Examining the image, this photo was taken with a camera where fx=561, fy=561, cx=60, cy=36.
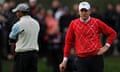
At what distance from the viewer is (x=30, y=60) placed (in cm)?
1388

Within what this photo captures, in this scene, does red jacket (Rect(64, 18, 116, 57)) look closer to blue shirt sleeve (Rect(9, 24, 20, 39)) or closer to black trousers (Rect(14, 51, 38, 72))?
blue shirt sleeve (Rect(9, 24, 20, 39))

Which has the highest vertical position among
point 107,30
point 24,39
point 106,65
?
point 107,30

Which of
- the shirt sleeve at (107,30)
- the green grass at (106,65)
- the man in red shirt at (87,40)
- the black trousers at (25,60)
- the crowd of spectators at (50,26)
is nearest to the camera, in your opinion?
the man in red shirt at (87,40)

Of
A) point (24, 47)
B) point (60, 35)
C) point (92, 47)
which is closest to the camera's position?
point (92, 47)

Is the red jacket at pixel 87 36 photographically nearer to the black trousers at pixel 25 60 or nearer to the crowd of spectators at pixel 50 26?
the black trousers at pixel 25 60

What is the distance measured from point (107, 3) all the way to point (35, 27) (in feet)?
34.8

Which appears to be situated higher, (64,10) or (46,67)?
(64,10)

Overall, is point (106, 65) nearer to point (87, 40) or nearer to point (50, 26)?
point (50, 26)

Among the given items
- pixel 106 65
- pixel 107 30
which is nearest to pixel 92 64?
pixel 107 30

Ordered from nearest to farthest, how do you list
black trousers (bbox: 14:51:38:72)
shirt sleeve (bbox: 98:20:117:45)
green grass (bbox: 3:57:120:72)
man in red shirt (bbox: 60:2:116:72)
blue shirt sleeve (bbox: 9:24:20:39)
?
1. man in red shirt (bbox: 60:2:116:72)
2. shirt sleeve (bbox: 98:20:117:45)
3. blue shirt sleeve (bbox: 9:24:20:39)
4. black trousers (bbox: 14:51:38:72)
5. green grass (bbox: 3:57:120:72)

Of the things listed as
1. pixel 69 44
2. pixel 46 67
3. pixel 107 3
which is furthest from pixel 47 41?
pixel 69 44

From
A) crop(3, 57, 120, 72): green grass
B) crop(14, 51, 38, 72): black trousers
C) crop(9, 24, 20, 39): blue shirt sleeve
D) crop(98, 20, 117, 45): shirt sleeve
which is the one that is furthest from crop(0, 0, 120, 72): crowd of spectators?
crop(98, 20, 117, 45): shirt sleeve

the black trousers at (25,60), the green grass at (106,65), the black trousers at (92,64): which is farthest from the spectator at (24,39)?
the green grass at (106,65)

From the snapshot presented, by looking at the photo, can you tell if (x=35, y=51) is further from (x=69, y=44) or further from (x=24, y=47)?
(x=69, y=44)
